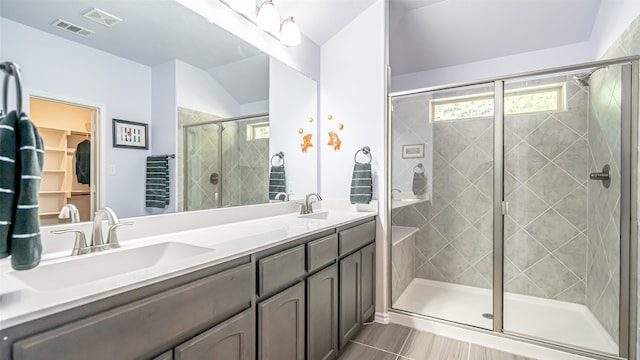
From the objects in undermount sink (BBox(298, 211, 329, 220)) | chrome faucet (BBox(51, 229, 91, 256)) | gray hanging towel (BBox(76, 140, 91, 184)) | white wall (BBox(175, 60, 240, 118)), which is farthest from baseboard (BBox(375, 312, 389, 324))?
gray hanging towel (BBox(76, 140, 91, 184))

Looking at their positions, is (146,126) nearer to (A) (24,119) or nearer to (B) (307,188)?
(A) (24,119)

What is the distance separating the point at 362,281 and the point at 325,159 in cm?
109

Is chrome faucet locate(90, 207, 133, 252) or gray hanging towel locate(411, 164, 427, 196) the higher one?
gray hanging towel locate(411, 164, 427, 196)

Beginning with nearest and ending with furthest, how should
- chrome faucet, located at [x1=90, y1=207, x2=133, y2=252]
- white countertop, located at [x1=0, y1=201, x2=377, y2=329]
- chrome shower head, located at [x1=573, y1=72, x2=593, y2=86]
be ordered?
1. white countertop, located at [x1=0, y1=201, x2=377, y2=329]
2. chrome faucet, located at [x1=90, y1=207, x2=133, y2=252]
3. chrome shower head, located at [x1=573, y1=72, x2=593, y2=86]

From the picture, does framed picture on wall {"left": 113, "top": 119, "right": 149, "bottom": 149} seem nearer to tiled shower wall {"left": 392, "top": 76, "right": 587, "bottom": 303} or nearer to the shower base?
tiled shower wall {"left": 392, "top": 76, "right": 587, "bottom": 303}

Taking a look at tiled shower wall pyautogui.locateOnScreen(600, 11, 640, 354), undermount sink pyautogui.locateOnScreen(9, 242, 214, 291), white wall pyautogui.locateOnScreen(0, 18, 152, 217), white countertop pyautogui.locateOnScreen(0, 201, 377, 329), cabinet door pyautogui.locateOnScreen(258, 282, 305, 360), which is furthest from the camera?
tiled shower wall pyautogui.locateOnScreen(600, 11, 640, 354)

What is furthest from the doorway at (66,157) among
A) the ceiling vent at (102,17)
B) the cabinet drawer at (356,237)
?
the cabinet drawer at (356,237)

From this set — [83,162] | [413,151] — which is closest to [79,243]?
[83,162]

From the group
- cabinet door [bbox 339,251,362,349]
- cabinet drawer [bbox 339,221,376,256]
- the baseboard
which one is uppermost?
cabinet drawer [bbox 339,221,376,256]

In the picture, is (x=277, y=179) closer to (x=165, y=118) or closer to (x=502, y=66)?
(x=165, y=118)

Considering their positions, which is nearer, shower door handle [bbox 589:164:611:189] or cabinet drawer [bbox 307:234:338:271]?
cabinet drawer [bbox 307:234:338:271]

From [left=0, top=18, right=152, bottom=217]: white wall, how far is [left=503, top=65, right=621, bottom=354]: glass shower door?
2456 millimetres

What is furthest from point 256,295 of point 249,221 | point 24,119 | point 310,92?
point 310,92

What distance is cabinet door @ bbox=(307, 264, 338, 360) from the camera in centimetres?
159
